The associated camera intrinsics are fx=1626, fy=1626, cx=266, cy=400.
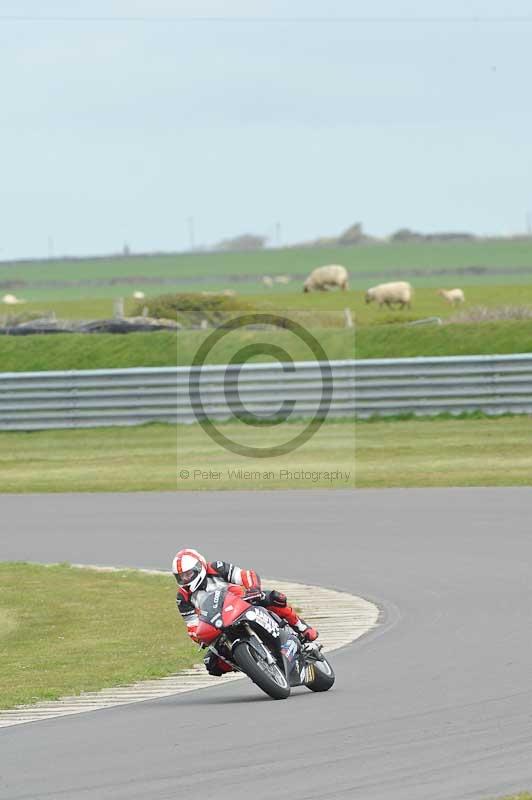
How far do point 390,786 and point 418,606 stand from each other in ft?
19.6

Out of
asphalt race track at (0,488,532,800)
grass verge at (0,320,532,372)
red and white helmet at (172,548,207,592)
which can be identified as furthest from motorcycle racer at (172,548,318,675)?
grass verge at (0,320,532,372)

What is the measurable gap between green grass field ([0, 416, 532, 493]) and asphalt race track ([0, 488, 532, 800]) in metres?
4.31

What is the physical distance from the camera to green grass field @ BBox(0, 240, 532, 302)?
99.7 metres

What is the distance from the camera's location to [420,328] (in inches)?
1304

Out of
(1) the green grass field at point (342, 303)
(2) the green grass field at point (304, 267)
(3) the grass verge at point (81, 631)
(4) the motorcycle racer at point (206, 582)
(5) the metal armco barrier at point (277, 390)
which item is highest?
(2) the green grass field at point (304, 267)

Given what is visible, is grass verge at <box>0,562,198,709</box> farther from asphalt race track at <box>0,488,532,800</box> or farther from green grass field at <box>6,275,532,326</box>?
green grass field at <box>6,275,532,326</box>

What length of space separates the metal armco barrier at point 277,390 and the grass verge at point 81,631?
40.2 feet

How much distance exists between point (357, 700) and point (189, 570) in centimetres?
128

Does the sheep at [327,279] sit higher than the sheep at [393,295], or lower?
higher

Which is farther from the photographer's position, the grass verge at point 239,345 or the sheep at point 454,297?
the sheep at point 454,297

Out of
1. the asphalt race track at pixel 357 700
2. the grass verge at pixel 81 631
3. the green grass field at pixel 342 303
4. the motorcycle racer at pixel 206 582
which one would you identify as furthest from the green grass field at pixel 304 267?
the motorcycle racer at pixel 206 582

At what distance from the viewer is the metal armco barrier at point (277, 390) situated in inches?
1114

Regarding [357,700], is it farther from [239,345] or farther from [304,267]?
[304,267]

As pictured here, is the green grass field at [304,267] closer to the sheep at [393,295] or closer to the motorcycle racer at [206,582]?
the sheep at [393,295]
